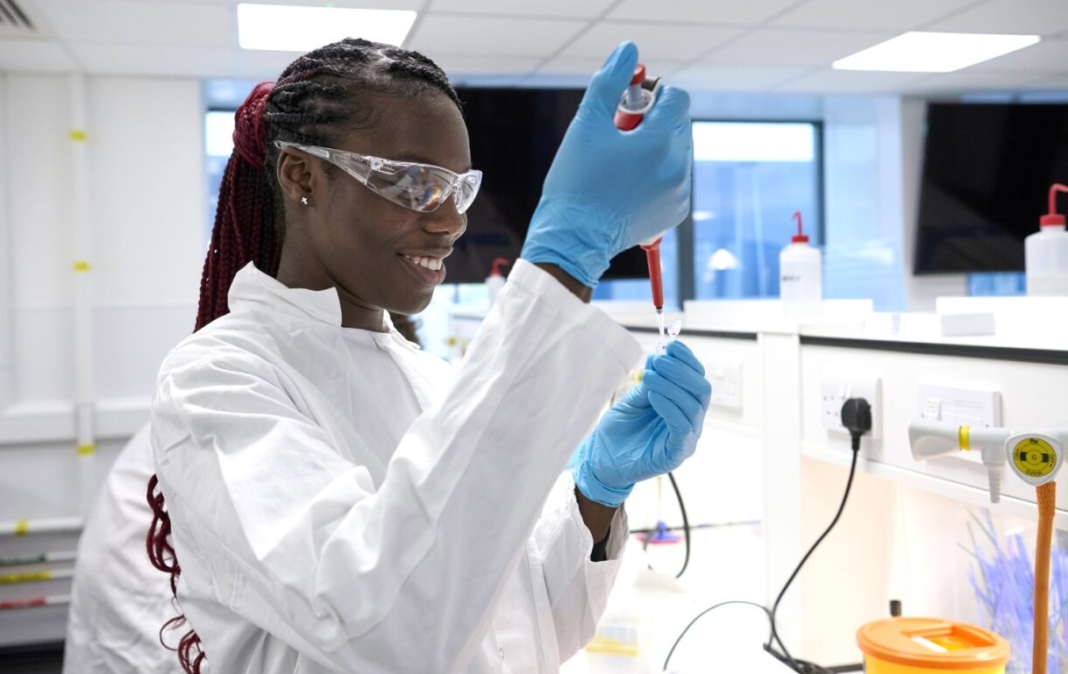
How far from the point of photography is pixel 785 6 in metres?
3.12

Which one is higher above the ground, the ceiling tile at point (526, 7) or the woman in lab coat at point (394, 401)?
the ceiling tile at point (526, 7)

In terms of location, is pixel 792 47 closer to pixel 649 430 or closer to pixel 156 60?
pixel 156 60

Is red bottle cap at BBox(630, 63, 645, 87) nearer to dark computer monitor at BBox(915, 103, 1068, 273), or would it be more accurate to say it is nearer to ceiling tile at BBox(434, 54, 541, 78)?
dark computer monitor at BBox(915, 103, 1068, 273)

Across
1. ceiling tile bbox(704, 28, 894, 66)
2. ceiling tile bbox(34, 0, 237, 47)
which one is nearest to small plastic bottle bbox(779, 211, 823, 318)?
ceiling tile bbox(704, 28, 894, 66)

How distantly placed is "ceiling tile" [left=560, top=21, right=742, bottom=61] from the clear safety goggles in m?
2.67

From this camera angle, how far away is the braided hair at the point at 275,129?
2.82 feet

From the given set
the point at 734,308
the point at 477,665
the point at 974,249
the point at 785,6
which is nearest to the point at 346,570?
the point at 477,665

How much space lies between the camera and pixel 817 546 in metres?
1.46

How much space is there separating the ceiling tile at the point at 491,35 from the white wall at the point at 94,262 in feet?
3.73

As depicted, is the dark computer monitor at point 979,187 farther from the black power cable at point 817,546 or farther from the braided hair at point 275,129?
the braided hair at point 275,129

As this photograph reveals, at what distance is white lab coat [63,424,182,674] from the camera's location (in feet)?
7.54

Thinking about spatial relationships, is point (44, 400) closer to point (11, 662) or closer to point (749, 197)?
point (11, 662)

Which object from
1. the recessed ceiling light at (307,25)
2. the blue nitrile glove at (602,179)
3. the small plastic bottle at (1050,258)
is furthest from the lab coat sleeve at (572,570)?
the recessed ceiling light at (307,25)

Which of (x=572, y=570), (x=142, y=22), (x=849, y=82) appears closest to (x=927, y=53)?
(x=849, y=82)
